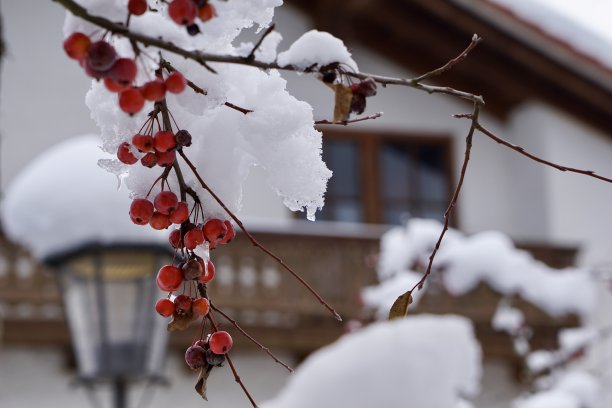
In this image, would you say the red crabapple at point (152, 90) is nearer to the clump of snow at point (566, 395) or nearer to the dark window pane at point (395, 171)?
the clump of snow at point (566, 395)

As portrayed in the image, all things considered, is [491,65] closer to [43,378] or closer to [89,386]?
[43,378]

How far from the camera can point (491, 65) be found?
10086mm

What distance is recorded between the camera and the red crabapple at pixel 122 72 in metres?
0.88

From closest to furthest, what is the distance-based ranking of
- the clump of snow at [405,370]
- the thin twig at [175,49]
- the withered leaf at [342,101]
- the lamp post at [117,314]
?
the clump of snow at [405,370] < the thin twig at [175,49] < the withered leaf at [342,101] < the lamp post at [117,314]

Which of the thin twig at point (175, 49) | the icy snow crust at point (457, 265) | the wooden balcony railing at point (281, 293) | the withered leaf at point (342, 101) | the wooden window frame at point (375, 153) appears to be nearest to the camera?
the thin twig at point (175, 49)

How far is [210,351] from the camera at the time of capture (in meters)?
1.17

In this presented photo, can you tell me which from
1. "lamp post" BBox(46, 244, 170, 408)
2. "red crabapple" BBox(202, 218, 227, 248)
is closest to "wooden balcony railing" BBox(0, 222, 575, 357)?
"lamp post" BBox(46, 244, 170, 408)

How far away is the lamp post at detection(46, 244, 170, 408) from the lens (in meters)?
3.69

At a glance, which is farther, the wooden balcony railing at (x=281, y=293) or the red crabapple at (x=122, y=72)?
the wooden balcony railing at (x=281, y=293)

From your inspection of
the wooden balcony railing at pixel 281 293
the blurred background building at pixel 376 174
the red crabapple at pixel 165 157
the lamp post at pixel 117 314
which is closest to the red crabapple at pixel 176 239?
the red crabapple at pixel 165 157

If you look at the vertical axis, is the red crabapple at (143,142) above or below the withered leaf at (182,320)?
above

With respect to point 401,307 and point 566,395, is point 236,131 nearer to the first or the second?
point 401,307

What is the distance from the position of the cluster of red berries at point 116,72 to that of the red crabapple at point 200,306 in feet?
0.91

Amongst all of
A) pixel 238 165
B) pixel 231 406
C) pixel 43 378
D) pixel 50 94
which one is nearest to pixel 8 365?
pixel 43 378
